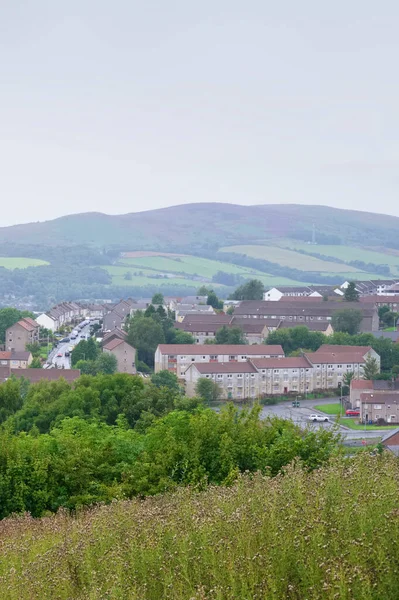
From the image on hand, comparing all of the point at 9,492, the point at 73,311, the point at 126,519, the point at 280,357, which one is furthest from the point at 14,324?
the point at 126,519

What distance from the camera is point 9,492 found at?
13008 millimetres

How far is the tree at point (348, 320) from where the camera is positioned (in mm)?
65606

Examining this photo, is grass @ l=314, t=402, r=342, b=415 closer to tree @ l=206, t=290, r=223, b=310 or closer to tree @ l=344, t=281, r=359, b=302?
tree @ l=344, t=281, r=359, b=302

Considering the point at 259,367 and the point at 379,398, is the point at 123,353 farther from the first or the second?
the point at 379,398

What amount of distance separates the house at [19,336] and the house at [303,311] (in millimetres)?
14567

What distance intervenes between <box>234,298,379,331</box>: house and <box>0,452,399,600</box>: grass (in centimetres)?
5956

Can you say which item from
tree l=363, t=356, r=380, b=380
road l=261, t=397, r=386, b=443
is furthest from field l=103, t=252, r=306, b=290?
road l=261, t=397, r=386, b=443

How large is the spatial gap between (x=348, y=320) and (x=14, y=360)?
22274 mm

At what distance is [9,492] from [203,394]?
35.0m

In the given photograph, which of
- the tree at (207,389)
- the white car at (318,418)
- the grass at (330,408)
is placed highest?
the tree at (207,389)

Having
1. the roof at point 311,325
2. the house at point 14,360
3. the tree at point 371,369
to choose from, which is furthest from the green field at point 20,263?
the tree at point 371,369

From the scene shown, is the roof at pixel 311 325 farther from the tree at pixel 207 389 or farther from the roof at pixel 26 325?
the tree at pixel 207 389

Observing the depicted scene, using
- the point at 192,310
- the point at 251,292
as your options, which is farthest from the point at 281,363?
the point at 251,292

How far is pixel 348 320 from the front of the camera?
6612 cm
